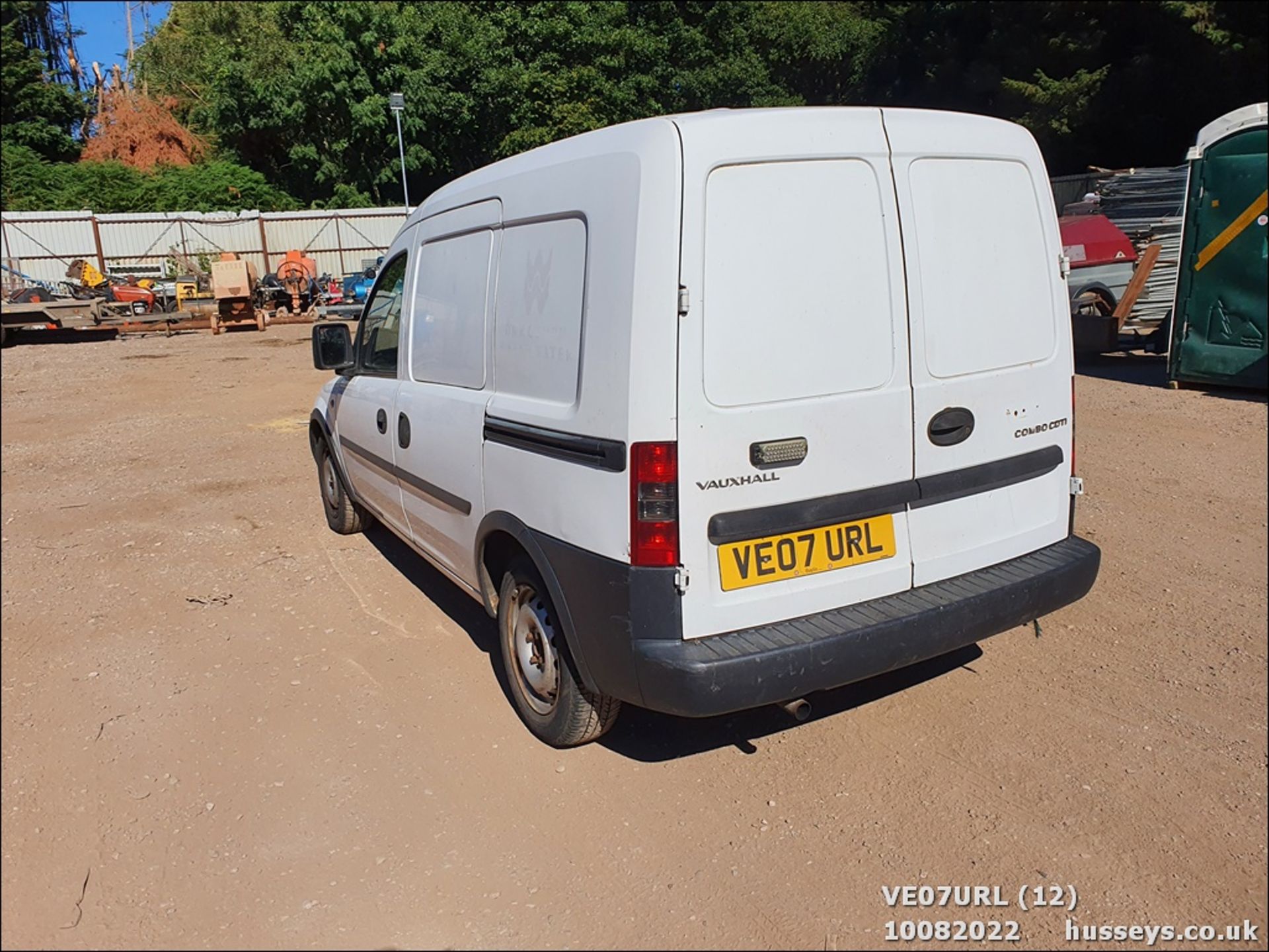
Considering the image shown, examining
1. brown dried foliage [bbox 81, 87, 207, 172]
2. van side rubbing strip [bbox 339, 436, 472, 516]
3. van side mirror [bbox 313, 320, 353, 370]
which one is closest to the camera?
van side rubbing strip [bbox 339, 436, 472, 516]

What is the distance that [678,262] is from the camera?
8.70ft

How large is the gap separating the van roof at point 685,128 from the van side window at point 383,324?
1019 millimetres

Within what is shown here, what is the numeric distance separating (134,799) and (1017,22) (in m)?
31.6

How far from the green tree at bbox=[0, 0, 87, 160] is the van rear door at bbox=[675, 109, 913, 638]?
3987 centimetres

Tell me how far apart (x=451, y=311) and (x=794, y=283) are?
1.68 m

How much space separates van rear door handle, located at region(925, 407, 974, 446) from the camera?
308 cm

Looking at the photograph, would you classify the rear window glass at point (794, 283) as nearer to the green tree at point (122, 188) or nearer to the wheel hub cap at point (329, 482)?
the wheel hub cap at point (329, 482)

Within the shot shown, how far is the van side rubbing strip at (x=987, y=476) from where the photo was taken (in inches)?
122

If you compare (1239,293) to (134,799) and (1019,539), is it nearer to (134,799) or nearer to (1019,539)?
(1019,539)

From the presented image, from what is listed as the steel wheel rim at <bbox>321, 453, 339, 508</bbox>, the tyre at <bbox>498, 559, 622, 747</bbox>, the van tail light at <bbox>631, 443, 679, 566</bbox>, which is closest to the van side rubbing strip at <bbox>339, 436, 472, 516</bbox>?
the tyre at <bbox>498, 559, 622, 747</bbox>

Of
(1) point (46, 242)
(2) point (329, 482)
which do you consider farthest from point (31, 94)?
(2) point (329, 482)

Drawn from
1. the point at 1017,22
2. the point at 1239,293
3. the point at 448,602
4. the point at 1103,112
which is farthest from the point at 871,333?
the point at 1017,22

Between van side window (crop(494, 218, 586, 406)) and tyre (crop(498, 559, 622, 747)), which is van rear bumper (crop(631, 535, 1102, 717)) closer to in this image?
tyre (crop(498, 559, 622, 747))

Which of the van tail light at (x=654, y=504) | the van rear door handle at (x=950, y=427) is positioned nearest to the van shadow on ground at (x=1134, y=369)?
the van rear door handle at (x=950, y=427)
